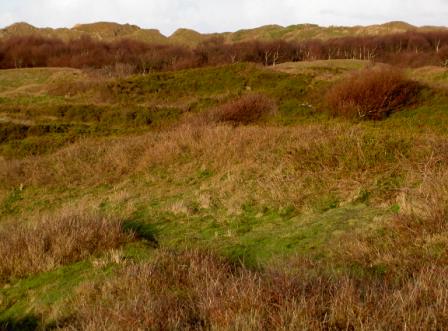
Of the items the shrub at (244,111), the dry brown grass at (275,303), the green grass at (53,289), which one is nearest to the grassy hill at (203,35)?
the shrub at (244,111)

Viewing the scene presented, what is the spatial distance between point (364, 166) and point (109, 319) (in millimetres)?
5786

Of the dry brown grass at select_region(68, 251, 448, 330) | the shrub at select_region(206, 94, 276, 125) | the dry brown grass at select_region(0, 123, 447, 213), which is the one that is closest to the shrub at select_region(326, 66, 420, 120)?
the shrub at select_region(206, 94, 276, 125)

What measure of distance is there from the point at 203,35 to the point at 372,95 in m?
121

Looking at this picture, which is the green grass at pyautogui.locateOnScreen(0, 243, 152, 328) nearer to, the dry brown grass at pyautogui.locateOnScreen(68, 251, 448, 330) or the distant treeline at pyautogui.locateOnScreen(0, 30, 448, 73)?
the dry brown grass at pyautogui.locateOnScreen(68, 251, 448, 330)

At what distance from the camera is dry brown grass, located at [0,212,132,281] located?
658cm

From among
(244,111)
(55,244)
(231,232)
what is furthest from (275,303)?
(244,111)

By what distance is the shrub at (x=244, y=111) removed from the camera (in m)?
19.9

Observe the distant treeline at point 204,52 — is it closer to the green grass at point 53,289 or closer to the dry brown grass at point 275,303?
the green grass at point 53,289

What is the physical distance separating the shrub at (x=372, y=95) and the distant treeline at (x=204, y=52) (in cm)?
3222

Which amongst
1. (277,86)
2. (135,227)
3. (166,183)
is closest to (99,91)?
(277,86)

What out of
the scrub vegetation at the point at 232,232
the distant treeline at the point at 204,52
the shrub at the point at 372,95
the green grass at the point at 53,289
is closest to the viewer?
the scrub vegetation at the point at 232,232

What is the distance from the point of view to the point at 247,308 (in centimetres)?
375

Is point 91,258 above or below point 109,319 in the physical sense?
below

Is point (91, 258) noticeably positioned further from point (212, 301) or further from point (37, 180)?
point (37, 180)
